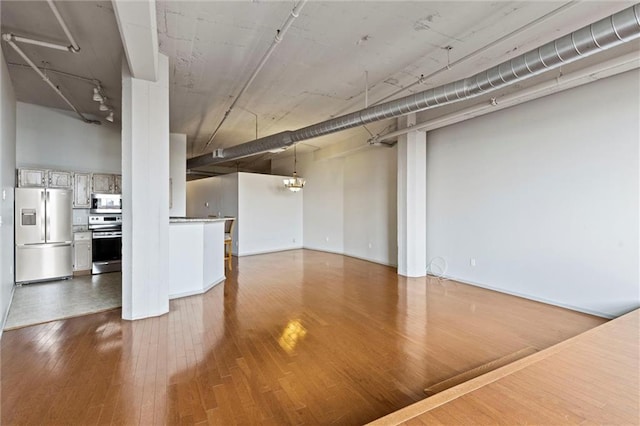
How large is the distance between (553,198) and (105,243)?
8.26 metres

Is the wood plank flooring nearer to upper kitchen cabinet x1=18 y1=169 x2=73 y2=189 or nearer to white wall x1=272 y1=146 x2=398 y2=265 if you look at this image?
white wall x1=272 y1=146 x2=398 y2=265

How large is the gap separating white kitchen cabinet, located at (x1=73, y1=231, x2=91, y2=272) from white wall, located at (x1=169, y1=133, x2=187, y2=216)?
192 centimetres

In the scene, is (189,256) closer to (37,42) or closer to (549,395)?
(37,42)

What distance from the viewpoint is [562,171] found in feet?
14.0

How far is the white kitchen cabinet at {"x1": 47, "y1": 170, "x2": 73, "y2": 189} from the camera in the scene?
5637 millimetres

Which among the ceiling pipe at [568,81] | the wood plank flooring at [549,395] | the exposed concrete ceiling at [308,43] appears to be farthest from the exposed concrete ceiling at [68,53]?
the ceiling pipe at [568,81]

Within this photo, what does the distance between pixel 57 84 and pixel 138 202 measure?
3.03 metres

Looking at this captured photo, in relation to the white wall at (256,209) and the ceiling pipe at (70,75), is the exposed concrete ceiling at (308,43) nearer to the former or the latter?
the ceiling pipe at (70,75)

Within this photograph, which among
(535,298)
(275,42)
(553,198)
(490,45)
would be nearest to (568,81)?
(490,45)

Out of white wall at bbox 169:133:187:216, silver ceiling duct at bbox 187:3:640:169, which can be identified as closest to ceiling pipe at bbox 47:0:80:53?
silver ceiling duct at bbox 187:3:640:169

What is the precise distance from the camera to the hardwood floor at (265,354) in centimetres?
207

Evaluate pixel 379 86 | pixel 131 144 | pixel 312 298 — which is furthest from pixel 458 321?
pixel 131 144

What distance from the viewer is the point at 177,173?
758cm

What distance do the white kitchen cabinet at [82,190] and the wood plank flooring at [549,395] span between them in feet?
23.4
